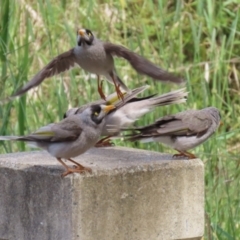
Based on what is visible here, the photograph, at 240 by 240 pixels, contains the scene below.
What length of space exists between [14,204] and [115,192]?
1.61 feet

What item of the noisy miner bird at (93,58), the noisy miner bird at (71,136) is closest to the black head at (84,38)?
the noisy miner bird at (93,58)

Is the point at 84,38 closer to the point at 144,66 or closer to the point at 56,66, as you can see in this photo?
the point at 56,66

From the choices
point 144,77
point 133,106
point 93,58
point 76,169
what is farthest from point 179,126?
point 144,77

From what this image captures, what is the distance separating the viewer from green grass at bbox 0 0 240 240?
5598 mm

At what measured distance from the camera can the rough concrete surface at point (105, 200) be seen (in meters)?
3.45

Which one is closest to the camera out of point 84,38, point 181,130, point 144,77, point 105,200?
point 105,200

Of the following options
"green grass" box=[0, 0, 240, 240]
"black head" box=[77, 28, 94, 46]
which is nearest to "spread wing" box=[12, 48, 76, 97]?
"black head" box=[77, 28, 94, 46]

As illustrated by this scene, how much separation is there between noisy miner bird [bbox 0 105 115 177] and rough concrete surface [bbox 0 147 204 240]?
90mm

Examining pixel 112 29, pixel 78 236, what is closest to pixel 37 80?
pixel 78 236

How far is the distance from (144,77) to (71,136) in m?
3.84

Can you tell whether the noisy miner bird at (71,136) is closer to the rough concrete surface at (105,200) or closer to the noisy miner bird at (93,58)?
the rough concrete surface at (105,200)

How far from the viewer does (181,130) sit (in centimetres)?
494

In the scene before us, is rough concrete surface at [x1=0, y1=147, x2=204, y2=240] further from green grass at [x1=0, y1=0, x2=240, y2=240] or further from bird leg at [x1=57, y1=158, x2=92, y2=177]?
green grass at [x1=0, y1=0, x2=240, y2=240]

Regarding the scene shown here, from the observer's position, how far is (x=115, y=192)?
3521mm
